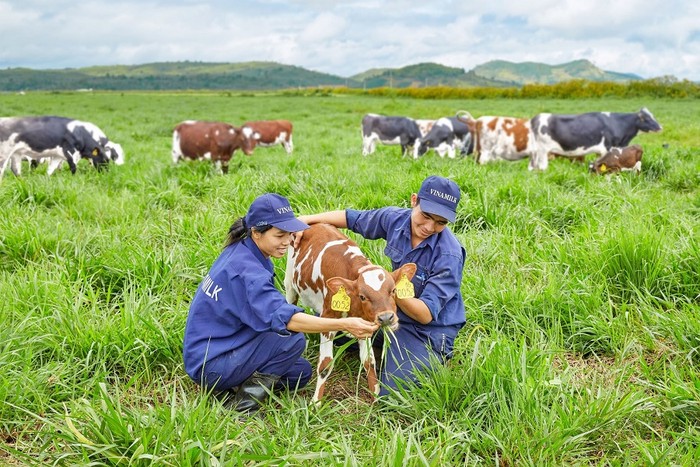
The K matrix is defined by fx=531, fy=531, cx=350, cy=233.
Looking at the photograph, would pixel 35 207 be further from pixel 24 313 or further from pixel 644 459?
pixel 644 459

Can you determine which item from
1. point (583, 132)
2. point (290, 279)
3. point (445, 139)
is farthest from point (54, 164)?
point (583, 132)

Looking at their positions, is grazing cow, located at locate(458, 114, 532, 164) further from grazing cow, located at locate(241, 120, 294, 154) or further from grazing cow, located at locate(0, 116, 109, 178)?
grazing cow, located at locate(0, 116, 109, 178)

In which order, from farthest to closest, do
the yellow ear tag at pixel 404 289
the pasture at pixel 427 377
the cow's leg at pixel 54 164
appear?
the cow's leg at pixel 54 164
the yellow ear tag at pixel 404 289
the pasture at pixel 427 377

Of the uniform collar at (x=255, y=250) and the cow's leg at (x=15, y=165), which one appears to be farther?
the cow's leg at (x=15, y=165)

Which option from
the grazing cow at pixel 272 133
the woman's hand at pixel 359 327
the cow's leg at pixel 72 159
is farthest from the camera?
the grazing cow at pixel 272 133

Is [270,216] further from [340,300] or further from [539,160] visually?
[539,160]

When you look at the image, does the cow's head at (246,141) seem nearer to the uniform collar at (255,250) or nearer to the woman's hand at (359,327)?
the uniform collar at (255,250)

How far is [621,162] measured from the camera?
27.7 ft

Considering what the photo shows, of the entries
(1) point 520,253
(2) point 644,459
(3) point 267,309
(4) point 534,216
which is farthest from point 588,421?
(4) point 534,216

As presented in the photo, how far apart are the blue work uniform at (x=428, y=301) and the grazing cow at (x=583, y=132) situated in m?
7.42

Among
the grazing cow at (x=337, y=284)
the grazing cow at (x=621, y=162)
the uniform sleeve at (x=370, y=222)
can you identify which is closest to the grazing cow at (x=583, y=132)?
the grazing cow at (x=621, y=162)

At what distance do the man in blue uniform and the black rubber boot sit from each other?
27.3 inches

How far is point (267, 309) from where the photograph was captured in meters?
2.79

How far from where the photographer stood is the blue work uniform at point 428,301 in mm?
3219
